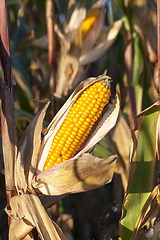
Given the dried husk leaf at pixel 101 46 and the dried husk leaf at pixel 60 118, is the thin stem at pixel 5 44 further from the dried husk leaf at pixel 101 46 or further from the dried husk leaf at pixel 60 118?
the dried husk leaf at pixel 101 46

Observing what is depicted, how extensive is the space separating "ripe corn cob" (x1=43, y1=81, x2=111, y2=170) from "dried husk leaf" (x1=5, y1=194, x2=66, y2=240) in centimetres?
11

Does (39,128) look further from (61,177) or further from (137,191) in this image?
(137,191)

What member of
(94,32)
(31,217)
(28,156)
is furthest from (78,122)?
(94,32)

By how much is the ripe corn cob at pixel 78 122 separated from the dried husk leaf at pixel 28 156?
1.8 inches

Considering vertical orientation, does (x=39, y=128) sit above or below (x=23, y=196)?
above

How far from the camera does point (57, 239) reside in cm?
58

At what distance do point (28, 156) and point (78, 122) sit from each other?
183 mm

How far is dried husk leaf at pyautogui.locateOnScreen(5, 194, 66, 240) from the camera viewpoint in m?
0.58

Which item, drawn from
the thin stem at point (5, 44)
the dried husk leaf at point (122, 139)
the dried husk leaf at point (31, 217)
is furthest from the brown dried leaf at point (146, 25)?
the dried husk leaf at point (31, 217)

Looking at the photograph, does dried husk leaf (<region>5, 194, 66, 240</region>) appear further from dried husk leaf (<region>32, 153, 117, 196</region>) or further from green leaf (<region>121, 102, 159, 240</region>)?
green leaf (<region>121, 102, 159, 240</region>)

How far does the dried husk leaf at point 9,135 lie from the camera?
60 centimetres

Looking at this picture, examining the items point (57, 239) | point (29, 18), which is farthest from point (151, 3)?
point (57, 239)

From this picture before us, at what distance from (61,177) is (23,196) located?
5.1 inches

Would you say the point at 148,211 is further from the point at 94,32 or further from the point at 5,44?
the point at 94,32
